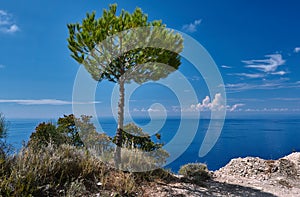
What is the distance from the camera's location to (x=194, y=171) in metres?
7.96

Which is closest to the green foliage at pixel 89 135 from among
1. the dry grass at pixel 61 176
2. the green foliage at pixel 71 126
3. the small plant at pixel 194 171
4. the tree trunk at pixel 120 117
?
the green foliage at pixel 71 126

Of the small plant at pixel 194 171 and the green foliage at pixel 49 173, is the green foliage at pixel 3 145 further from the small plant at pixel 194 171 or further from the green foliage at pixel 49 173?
the small plant at pixel 194 171

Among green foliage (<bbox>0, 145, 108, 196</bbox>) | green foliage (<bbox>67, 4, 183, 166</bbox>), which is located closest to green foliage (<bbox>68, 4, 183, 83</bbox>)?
green foliage (<bbox>67, 4, 183, 166</bbox>)

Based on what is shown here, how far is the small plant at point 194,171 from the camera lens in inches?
305

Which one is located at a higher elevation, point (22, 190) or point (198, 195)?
point (22, 190)

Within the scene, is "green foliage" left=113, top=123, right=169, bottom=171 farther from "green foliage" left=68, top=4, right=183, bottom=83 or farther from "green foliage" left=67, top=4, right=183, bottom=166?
"green foliage" left=68, top=4, right=183, bottom=83

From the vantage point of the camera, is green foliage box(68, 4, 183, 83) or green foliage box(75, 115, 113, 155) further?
green foliage box(75, 115, 113, 155)

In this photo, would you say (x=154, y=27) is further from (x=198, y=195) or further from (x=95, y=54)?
(x=198, y=195)

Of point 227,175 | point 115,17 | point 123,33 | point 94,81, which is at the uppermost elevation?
point 115,17

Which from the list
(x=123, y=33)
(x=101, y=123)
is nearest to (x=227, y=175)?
(x=101, y=123)

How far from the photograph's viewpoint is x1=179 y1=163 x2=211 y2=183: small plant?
25.4ft

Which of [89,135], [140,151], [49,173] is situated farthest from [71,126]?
[49,173]

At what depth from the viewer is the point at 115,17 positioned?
5.59 m

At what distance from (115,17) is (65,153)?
3.39 m
